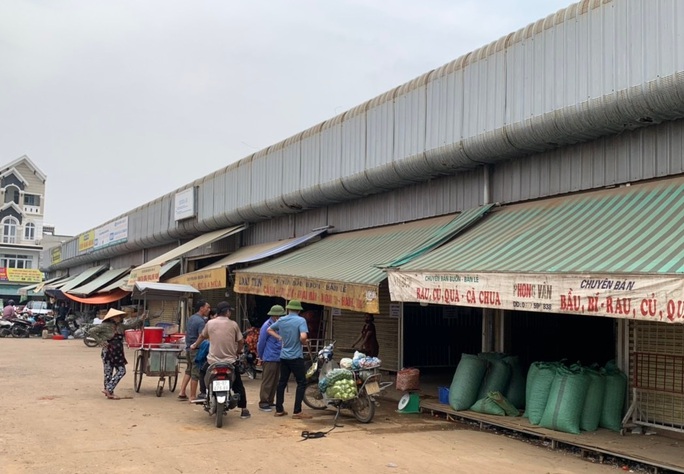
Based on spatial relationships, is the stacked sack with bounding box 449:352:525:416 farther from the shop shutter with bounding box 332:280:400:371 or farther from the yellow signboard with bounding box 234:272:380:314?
the shop shutter with bounding box 332:280:400:371

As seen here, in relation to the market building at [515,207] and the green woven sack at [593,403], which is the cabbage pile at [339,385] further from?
the green woven sack at [593,403]

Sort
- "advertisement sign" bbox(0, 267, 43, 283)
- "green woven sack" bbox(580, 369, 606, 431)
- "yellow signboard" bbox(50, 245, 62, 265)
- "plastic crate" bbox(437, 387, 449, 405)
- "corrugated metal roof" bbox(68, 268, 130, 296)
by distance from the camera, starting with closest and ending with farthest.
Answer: "green woven sack" bbox(580, 369, 606, 431), "plastic crate" bbox(437, 387, 449, 405), "corrugated metal roof" bbox(68, 268, 130, 296), "yellow signboard" bbox(50, 245, 62, 265), "advertisement sign" bbox(0, 267, 43, 283)

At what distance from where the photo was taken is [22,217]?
2621 inches

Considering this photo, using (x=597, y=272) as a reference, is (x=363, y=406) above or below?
below

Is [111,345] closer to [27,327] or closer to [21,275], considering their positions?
[27,327]

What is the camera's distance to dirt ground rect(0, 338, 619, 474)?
678 centimetres

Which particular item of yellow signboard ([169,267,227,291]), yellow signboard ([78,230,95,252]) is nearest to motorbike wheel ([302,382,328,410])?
yellow signboard ([169,267,227,291])

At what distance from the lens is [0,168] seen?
65062 mm

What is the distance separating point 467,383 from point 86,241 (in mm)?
36329

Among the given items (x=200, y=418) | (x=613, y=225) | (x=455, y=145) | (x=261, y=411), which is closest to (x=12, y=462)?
(x=200, y=418)

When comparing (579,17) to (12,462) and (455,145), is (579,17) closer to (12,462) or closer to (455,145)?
(455,145)

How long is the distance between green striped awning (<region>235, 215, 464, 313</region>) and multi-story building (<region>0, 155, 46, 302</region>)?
57.3 metres

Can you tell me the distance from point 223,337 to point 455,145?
17.0 ft

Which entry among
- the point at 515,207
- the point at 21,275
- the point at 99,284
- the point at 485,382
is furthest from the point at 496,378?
the point at 21,275
